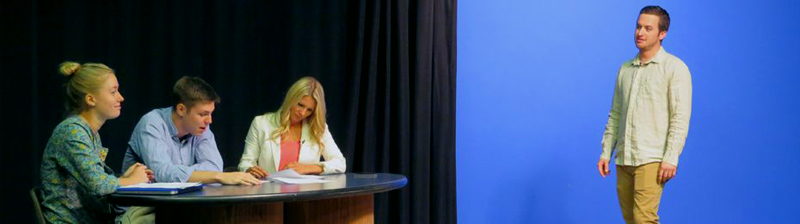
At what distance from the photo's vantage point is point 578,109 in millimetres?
4699

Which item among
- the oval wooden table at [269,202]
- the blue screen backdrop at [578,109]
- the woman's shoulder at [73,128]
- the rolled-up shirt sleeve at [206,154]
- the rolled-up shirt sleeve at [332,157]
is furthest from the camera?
the blue screen backdrop at [578,109]

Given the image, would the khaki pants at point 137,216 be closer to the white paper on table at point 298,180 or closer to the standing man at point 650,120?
the white paper on table at point 298,180

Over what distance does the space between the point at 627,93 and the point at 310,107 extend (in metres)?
1.43

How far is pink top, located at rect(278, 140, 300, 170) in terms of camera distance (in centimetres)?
371

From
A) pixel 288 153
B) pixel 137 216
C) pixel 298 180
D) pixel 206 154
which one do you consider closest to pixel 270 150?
pixel 288 153

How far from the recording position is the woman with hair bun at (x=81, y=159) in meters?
2.44

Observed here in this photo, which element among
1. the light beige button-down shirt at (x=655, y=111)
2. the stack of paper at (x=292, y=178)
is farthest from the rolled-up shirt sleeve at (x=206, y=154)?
the light beige button-down shirt at (x=655, y=111)

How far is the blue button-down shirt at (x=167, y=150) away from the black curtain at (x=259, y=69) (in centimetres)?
57

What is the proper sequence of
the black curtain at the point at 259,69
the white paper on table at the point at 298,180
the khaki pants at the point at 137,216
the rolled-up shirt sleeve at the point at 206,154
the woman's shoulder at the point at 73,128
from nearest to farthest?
the woman's shoulder at the point at 73,128
the khaki pants at the point at 137,216
the white paper on table at the point at 298,180
the rolled-up shirt sleeve at the point at 206,154
the black curtain at the point at 259,69

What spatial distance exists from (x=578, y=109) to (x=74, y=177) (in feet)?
9.72

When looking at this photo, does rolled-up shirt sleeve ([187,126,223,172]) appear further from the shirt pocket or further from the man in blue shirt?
the shirt pocket

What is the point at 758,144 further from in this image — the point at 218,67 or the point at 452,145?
the point at 218,67

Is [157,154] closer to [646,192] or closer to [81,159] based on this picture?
[81,159]

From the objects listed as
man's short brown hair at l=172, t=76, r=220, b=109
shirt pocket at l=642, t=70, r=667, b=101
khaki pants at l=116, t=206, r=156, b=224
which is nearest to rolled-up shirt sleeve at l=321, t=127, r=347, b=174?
man's short brown hair at l=172, t=76, r=220, b=109
